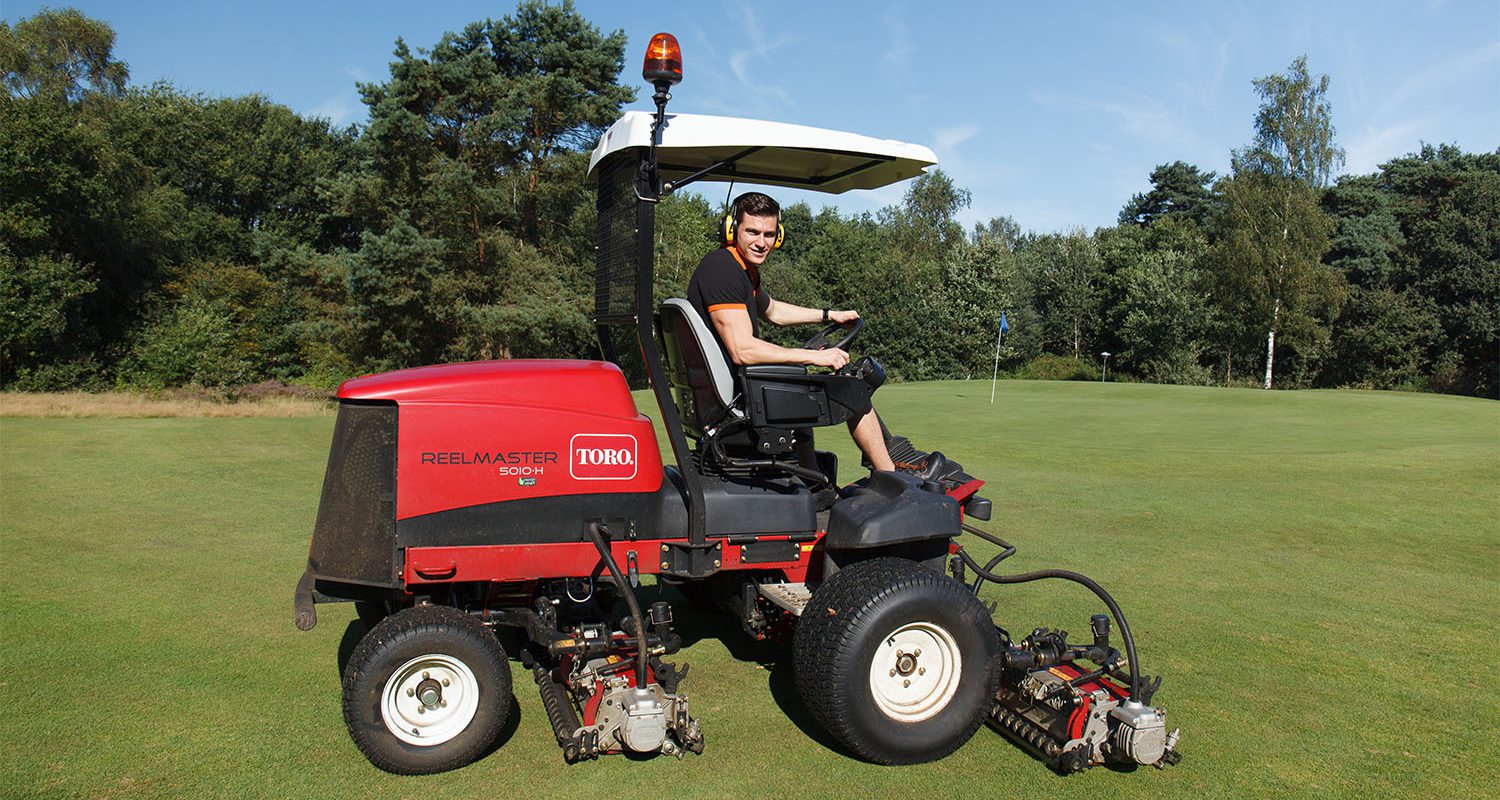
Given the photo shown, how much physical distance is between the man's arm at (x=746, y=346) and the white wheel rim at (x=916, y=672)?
1.13 m

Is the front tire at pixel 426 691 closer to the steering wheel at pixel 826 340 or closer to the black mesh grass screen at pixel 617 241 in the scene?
the black mesh grass screen at pixel 617 241

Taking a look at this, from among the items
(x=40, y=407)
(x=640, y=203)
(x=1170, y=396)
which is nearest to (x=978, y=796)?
(x=640, y=203)

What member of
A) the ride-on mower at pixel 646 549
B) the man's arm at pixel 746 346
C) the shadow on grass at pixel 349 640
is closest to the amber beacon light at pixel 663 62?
the ride-on mower at pixel 646 549

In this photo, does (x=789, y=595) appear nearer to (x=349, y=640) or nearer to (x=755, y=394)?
(x=755, y=394)

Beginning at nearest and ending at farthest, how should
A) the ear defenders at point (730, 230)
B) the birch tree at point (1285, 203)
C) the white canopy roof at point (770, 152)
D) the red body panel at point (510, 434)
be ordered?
the red body panel at point (510, 434) < the white canopy roof at point (770, 152) < the ear defenders at point (730, 230) < the birch tree at point (1285, 203)

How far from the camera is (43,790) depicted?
3398mm

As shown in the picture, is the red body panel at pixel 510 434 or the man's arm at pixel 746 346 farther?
the man's arm at pixel 746 346

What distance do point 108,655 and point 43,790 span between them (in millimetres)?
1599

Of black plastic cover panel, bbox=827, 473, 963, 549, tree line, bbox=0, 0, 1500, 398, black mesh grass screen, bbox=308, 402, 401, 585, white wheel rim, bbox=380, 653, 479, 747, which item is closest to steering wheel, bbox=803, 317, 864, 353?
black plastic cover panel, bbox=827, 473, 963, 549

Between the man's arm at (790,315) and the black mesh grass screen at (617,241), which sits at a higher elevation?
the black mesh grass screen at (617,241)

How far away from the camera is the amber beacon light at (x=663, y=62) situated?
364cm

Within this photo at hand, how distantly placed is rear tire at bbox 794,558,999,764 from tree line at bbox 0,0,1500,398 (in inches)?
1041

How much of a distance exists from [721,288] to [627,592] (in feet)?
4.19

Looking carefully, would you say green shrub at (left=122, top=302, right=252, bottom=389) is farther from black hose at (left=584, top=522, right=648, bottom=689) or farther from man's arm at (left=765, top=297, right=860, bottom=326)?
black hose at (left=584, top=522, right=648, bottom=689)
